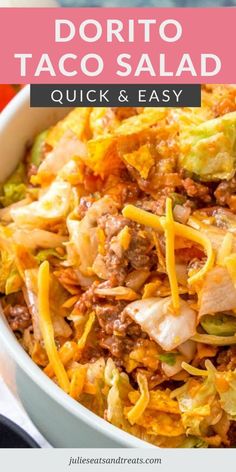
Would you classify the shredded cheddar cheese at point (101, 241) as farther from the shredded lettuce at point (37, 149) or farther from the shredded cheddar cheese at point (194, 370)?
the shredded lettuce at point (37, 149)

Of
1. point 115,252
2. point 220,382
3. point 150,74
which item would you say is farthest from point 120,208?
point 220,382

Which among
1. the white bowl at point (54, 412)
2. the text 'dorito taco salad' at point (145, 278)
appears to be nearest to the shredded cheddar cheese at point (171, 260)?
the text 'dorito taco salad' at point (145, 278)

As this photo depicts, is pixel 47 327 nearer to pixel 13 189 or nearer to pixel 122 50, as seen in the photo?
pixel 13 189

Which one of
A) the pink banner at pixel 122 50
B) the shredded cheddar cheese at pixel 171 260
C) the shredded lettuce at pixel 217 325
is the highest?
the pink banner at pixel 122 50

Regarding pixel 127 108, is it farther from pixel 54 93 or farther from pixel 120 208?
pixel 120 208

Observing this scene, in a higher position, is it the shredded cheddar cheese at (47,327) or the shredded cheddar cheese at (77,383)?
the shredded cheddar cheese at (47,327)

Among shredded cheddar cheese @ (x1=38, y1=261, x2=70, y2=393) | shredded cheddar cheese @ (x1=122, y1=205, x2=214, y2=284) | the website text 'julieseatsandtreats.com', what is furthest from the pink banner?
shredded cheddar cheese @ (x1=38, y1=261, x2=70, y2=393)

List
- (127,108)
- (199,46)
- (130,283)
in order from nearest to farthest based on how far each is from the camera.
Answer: (130,283) < (199,46) < (127,108)
